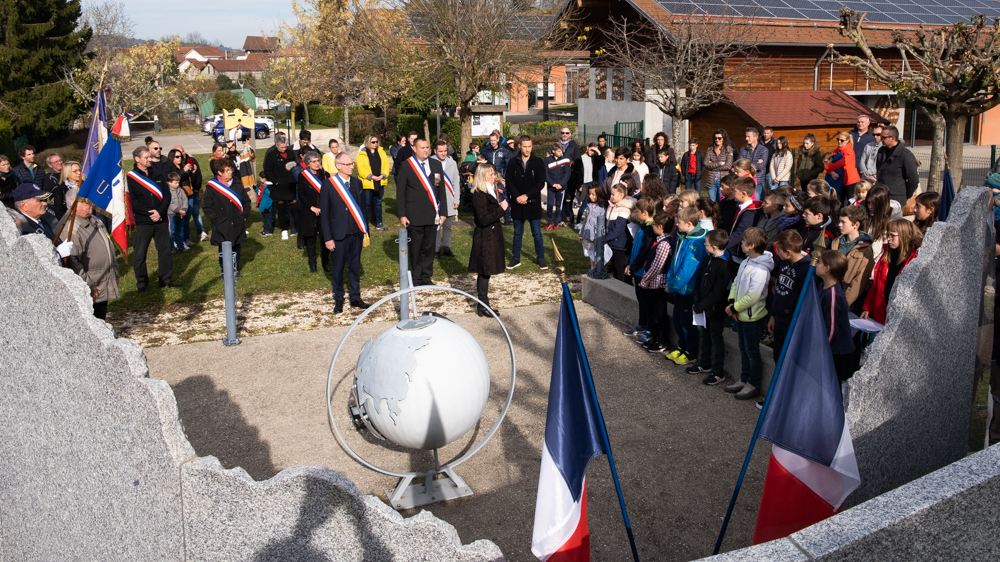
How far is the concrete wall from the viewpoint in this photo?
316 centimetres

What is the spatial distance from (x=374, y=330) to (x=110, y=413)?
6.17m

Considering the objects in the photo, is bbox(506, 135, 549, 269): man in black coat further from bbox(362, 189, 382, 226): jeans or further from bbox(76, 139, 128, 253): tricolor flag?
bbox(76, 139, 128, 253): tricolor flag

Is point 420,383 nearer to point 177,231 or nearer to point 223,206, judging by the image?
point 223,206

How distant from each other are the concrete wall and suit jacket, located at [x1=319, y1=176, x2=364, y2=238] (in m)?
5.76

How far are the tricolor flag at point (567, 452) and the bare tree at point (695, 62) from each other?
17340 mm

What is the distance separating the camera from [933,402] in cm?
479

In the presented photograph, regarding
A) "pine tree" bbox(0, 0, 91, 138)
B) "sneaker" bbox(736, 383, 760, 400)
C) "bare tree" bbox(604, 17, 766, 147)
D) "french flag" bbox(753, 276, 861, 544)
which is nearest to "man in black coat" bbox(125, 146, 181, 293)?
"sneaker" bbox(736, 383, 760, 400)

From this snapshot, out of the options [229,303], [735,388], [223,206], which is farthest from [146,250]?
[735,388]

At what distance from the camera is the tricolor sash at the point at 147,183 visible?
37.1 ft

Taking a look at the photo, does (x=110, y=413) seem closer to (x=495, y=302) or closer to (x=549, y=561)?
(x=549, y=561)

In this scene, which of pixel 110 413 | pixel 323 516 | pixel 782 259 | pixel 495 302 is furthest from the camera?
pixel 495 302

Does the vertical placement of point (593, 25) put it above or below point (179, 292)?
above

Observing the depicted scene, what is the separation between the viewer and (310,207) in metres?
12.4

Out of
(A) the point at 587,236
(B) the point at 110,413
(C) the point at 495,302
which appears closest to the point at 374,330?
(C) the point at 495,302
